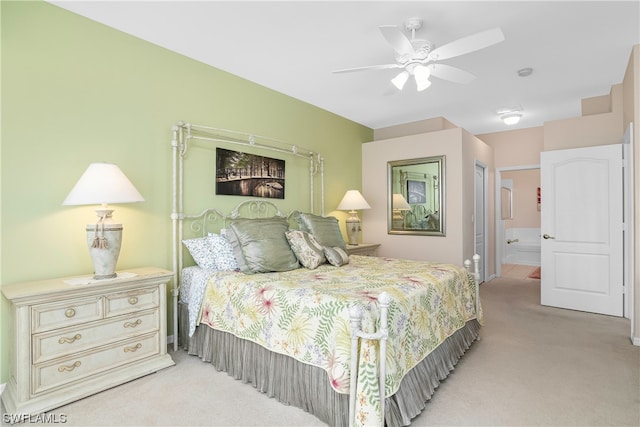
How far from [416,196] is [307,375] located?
11.5 feet

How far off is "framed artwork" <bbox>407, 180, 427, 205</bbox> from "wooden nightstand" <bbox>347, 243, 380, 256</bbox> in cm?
84

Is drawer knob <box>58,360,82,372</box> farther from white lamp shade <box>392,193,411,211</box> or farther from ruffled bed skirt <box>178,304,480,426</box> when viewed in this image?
white lamp shade <box>392,193,411,211</box>

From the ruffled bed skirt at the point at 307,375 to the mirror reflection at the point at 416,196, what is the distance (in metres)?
2.14

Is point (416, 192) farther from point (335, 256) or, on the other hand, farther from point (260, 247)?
point (260, 247)

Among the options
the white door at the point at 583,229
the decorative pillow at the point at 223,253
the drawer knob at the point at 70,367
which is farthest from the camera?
the white door at the point at 583,229

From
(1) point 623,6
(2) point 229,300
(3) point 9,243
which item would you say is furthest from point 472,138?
(3) point 9,243

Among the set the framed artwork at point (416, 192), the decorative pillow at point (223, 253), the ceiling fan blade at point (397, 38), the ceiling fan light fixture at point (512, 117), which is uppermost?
the ceiling fan light fixture at point (512, 117)

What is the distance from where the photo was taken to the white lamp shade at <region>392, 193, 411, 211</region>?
5.03 metres

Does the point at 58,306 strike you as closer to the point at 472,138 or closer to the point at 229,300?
the point at 229,300

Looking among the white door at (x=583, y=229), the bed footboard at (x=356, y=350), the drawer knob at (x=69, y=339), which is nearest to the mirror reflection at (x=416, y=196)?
the white door at (x=583, y=229)

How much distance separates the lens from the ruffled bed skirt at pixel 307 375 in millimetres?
1815

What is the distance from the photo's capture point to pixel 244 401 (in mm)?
2137

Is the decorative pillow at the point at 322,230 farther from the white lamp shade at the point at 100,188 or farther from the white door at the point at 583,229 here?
the white door at the point at 583,229

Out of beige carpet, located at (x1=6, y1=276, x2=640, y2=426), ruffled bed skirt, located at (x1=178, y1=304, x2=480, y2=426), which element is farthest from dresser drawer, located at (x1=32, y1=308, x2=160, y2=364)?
ruffled bed skirt, located at (x1=178, y1=304, x2=480, y2=426)
